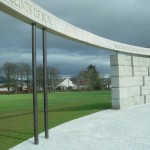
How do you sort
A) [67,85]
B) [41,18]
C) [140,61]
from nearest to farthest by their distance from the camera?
[41,18] < [140,61] < [67,85]

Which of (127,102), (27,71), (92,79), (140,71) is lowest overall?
(127,102)

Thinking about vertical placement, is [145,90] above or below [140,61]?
below

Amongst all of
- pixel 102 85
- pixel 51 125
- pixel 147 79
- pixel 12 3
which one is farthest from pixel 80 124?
pixel 102 85

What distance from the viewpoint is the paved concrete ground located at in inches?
347

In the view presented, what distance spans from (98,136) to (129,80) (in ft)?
36.4

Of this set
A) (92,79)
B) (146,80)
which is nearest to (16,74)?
(92,79)

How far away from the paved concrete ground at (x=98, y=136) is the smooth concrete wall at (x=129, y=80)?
5877 mm

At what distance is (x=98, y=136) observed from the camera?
407 inches

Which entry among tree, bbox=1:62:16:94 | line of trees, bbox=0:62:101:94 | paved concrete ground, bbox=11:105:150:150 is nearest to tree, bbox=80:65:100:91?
line of trees, bbox=0:62:101:94

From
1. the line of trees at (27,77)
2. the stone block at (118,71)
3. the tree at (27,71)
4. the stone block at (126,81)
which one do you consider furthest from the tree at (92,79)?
the stone block at (118,71)

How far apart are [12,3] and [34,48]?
1.73m

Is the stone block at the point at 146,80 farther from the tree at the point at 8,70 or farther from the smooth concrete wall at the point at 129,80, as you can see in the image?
the tree at the point at 8,70

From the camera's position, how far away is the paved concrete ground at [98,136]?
347 inches

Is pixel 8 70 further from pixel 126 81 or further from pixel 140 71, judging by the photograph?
pixel 126 81
